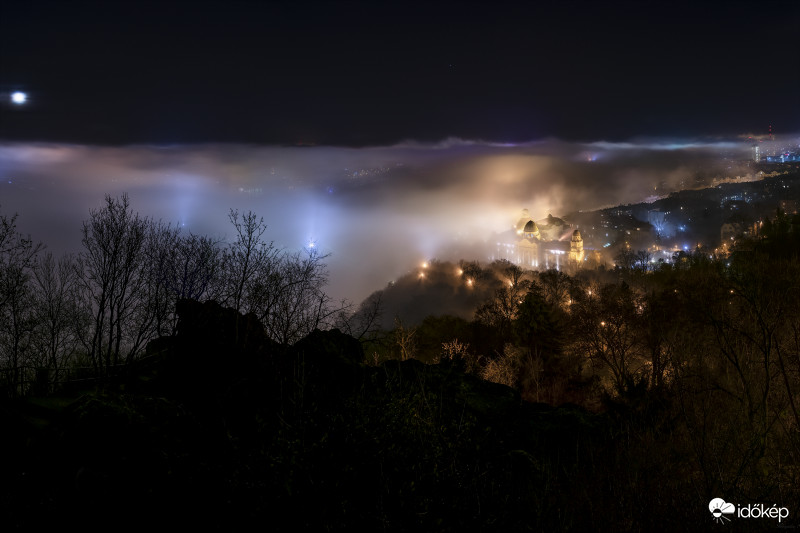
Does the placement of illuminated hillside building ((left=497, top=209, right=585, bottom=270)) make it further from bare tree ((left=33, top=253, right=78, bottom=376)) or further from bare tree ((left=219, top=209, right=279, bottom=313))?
bare tree ((left=33, top=253, right=78, bottom=376))

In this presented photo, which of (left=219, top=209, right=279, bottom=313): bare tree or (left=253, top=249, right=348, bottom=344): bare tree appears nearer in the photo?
(left=253, top=249, right=348, bottom=344): bare tree

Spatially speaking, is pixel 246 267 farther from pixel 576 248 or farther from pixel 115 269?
pixel 576 248

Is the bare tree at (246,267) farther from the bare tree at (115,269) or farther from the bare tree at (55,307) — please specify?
the bare tree at (55,307)

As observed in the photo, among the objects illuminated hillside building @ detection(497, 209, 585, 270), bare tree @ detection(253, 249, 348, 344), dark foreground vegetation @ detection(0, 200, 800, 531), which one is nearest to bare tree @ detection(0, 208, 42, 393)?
dark foreground vegetation @ detection(0, 200, 800, 531)

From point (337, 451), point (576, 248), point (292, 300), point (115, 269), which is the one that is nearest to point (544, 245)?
point (576, 248)

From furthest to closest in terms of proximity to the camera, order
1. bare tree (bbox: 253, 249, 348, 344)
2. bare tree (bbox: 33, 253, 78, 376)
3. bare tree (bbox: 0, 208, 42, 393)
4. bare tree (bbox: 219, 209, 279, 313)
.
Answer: bare tree (bbox: 33, 253, 78, 376)
bare tree (bbox: 219, 209, 279, 313)
bare tree (bbox: 253, 249, 348, 344)
bare tree (bbox: 0, 208, 42, 393)

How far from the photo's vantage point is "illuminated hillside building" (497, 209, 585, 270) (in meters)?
90.4

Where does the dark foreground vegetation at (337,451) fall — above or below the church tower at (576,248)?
below

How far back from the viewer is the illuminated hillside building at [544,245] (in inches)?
3558

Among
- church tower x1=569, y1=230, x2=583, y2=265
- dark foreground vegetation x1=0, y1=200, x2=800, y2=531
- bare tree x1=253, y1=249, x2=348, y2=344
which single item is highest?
church tower x1=569, y1=230, x2=583, y2=265

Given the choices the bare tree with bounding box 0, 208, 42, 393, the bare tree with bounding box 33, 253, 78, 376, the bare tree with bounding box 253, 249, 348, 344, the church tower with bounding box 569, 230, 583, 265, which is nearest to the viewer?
the bare tree with bounding box 0, 208, 42, 393

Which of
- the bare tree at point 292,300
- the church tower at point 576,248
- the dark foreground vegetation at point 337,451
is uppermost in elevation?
the church tower at point 576,248

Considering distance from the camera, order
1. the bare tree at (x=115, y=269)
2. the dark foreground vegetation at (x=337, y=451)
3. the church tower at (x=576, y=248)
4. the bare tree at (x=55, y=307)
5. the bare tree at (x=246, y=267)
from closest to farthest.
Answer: the dark foreground vegetation at (x=337, y=451) → the bare tree at (x=115, y=269) → the bare tree at (x=246, y=267) → the bare tree at (x=55, y=307) → the church tower at (x=576, y=248)

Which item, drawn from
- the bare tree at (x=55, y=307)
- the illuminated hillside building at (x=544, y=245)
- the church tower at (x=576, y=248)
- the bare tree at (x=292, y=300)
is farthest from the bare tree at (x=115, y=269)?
the church tower at (x=576, y=248)
